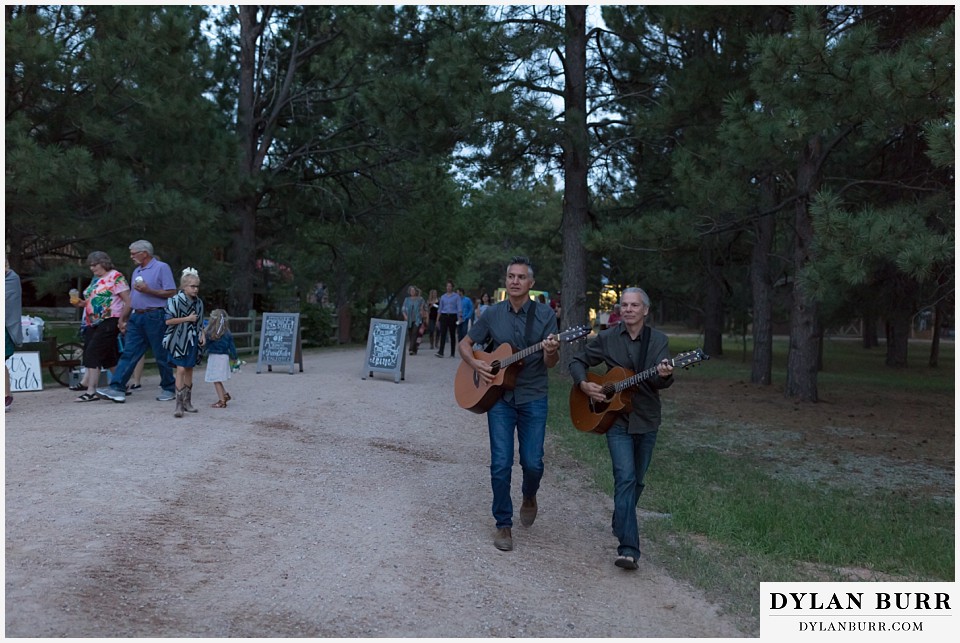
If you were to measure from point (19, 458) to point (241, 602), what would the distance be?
366 cm

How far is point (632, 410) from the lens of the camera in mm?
5520

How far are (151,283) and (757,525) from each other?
274 inches

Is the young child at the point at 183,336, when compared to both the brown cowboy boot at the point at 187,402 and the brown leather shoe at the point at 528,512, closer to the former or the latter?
the brown cowboy boot at the point at 187,402

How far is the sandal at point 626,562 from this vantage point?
5359mm

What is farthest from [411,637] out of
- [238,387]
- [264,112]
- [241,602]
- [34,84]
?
[264,112]

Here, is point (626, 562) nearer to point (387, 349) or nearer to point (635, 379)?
point (635, 379)

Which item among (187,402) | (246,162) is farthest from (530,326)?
(246,162)

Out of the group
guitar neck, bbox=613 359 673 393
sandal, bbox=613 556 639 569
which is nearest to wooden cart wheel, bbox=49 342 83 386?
guitar neck, bbox=613 359 673 393

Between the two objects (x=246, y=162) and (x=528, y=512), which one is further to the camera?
(x=246, y=162)

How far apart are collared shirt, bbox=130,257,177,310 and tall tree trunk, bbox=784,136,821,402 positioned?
30.1 feet

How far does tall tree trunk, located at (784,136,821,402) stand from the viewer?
1450 cm

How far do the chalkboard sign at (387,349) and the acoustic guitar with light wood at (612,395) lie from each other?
942 centimetres

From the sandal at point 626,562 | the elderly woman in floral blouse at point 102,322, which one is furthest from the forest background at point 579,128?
the sandal at point 626,562

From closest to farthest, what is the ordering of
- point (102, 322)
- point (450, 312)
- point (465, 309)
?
point (102, 322) < point (450, 312) < point (465, 309)
